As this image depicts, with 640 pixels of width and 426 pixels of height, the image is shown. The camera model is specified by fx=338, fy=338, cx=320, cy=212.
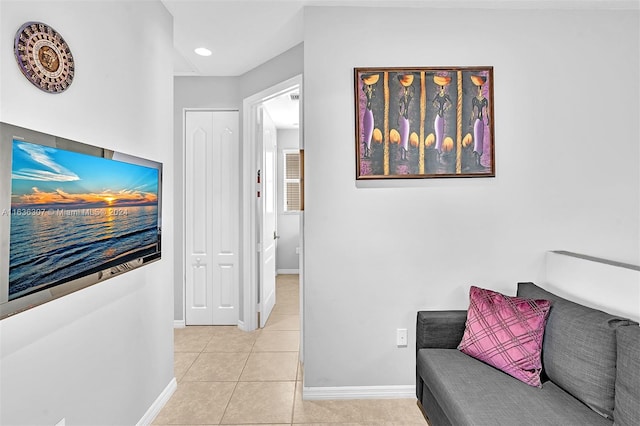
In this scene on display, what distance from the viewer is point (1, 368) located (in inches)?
44.8

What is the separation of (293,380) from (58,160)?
7.03 ft

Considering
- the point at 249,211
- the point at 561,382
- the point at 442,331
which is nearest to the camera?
the point at 561,382

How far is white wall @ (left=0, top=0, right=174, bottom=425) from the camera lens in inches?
47.9

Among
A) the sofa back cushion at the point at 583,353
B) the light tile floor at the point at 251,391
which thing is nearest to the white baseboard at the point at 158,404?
the light tile floor at the point at 251,391

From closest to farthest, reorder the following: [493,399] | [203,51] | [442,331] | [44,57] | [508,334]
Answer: [44,57]
[493,399]
[508,334]
[442,331]
[203,51]

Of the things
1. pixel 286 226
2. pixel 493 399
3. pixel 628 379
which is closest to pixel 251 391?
pixel 493 399

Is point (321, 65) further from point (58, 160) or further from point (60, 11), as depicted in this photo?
point (58, 160)

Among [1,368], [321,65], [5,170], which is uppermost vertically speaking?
[321,65]

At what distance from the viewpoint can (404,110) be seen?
239 centimetres

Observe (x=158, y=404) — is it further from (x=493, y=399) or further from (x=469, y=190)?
(x=469, y=190)

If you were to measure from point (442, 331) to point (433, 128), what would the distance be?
4.47 feet

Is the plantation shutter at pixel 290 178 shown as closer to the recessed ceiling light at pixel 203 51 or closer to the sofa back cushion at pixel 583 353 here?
the recessed ceiling light at pixel 203 51

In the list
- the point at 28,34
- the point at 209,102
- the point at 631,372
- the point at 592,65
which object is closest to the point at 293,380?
the point at 631,372

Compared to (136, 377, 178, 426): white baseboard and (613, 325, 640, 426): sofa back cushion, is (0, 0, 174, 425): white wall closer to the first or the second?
(136, 377, 178, 426): white baseboard
